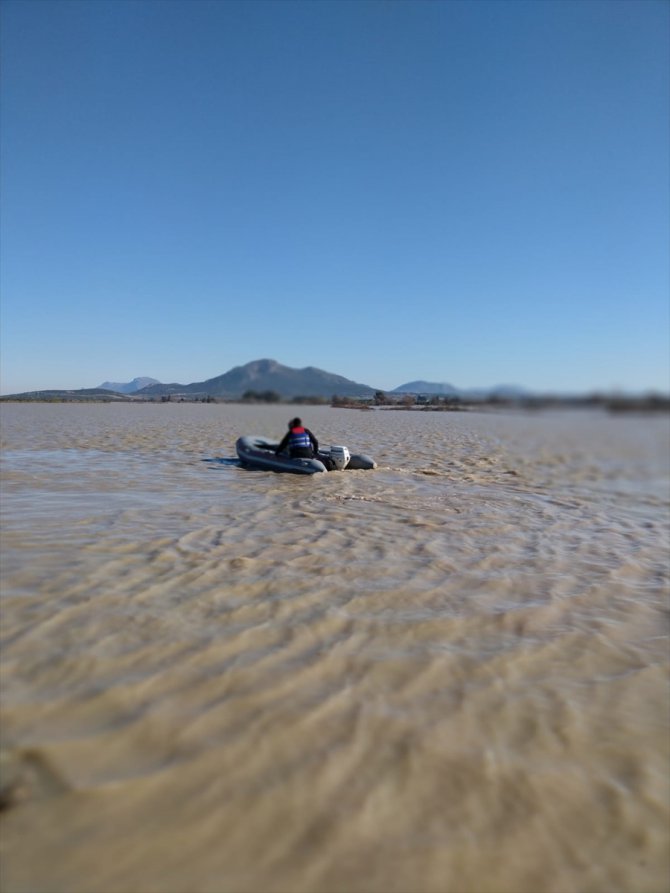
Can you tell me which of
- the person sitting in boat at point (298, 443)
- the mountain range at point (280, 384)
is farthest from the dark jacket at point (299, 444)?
the mountain range at point (280, 384)

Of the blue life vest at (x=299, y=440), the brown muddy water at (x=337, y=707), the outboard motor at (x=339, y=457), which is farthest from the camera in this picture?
the outboard motor at (x=339, y=457)

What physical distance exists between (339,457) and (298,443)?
104 cm

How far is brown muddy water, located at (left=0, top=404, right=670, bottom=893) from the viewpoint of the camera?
2.16 metres

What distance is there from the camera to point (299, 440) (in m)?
12.8

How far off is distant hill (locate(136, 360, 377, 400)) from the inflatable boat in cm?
394

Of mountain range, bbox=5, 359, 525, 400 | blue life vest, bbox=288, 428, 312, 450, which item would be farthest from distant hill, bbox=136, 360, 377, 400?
blue life vest, bbox=288, 428, 312, 450

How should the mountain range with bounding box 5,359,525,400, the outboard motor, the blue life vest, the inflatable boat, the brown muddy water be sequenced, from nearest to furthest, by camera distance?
the brown muddy water
the mountain range with bounding box 5,359,525,400
the inflatable boat
the blue life vest
the outboard motor

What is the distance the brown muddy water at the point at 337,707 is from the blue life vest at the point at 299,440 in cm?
568

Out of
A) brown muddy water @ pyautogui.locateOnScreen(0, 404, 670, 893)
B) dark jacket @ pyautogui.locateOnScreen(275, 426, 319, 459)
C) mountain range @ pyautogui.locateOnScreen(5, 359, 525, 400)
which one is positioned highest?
mountain range @ pyautogui.locateOnScreen(5, 359, 525, 400)

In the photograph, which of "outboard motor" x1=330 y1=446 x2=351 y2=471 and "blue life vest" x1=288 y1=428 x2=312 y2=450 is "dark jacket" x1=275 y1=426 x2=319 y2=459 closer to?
"blue life vest" x1=288 y1=428 x2=312 y2=450

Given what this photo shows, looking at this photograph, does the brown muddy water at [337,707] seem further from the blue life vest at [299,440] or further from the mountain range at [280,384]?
the blue life vest at [299,440]

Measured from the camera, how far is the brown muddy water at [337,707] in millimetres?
2158

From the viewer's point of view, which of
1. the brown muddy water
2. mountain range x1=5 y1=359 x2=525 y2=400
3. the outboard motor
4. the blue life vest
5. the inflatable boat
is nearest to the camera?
the brown muddy water

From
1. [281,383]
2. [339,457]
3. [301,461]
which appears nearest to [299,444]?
[301,461]
